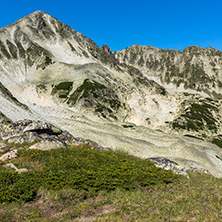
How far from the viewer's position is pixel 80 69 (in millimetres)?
138750

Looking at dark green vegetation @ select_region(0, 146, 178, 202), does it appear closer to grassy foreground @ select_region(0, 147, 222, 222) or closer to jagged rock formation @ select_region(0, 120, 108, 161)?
grassy foreground @ select_region(0, 147, 222, 222)

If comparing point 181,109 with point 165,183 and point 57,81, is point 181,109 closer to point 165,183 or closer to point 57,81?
point 57,81

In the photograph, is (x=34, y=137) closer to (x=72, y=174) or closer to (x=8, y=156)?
(x=8, y=156)

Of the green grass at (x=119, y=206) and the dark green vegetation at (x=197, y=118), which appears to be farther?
the dark green vegetation at (x=197, y=118)

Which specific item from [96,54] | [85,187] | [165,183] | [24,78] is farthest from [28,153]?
[96,54]

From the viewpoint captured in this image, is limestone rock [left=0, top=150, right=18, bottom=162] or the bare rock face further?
the bare rock face

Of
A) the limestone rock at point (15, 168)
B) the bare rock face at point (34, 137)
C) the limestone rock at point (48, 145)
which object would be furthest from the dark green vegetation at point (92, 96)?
the limestone rock at point (15, 168)

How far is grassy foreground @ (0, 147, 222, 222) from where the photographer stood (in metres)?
12.3

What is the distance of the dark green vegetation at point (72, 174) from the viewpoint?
48.5 ft

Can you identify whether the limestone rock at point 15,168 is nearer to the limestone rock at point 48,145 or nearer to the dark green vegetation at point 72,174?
the dark green vegetation at point 72,174

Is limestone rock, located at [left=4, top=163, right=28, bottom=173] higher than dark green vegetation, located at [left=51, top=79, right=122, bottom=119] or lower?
lower

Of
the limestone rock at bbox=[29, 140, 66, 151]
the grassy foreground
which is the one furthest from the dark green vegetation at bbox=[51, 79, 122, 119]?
the grassy foreground

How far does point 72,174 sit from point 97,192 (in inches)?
108

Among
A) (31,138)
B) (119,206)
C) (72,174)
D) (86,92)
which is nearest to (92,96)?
(86,92)
